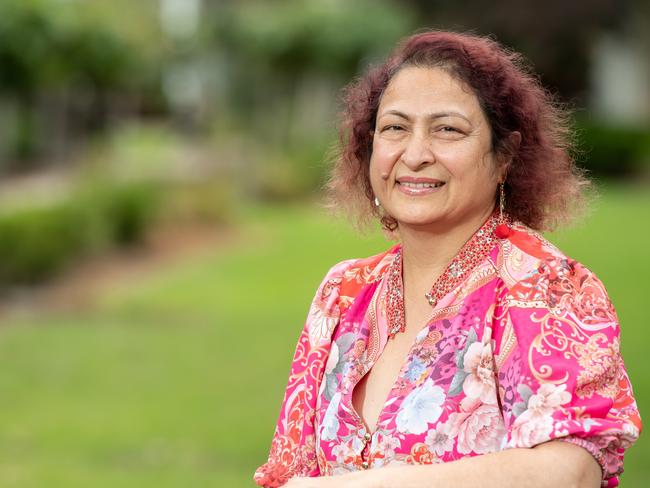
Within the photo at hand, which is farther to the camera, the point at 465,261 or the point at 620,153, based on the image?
the point at 620,153

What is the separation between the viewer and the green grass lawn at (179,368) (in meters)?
6.70

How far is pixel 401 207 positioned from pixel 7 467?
4885 mm

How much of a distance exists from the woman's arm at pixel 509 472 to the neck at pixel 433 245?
0.46 metres

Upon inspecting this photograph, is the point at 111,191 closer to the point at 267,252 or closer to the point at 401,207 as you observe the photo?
the point at 267,252

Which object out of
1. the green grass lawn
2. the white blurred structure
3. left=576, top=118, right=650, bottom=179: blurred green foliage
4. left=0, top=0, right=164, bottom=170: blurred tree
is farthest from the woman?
the white blurred structure

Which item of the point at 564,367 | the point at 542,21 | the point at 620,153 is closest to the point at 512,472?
the point at 564,367

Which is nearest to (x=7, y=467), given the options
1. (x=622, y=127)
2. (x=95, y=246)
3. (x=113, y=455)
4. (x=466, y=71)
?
(x=113, y=455)

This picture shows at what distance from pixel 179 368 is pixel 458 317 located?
699 cm

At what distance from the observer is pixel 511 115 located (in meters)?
2.40

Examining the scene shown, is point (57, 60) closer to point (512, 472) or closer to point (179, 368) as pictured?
point (179, 368)

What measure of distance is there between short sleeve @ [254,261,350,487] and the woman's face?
315 mm

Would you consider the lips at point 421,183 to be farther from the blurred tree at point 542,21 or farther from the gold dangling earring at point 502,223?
the blurred tree at point 542,21

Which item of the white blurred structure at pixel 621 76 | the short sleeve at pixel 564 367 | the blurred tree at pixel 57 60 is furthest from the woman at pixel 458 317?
the white blurred structure at pixel 621 76

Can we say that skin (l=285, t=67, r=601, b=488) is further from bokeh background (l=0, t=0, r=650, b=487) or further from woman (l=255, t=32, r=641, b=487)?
bokeh background (l=0, t=0, r=650, b=487)
